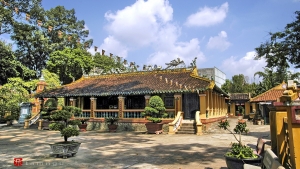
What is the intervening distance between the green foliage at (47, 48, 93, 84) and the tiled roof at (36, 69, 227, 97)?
29.9 feet

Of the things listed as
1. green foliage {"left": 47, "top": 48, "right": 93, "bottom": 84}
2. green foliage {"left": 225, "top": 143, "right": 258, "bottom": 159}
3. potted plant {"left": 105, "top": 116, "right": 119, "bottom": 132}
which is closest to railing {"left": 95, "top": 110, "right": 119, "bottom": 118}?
potted plant {"left": 105, "top": 116, "right": 119, "bottom": 132}

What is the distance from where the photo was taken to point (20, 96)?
23156mm

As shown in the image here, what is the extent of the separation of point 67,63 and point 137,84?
54.2ft

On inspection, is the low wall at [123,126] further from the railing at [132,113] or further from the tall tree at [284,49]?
the tall tree at [284,49]

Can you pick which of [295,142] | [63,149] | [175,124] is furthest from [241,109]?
[295,142]

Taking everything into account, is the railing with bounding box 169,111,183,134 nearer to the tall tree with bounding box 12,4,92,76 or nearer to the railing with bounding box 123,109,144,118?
the railing with bounding box 123,109,144,118

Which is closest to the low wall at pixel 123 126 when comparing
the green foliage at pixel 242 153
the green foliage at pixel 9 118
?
the green foliage at pixel 9 118

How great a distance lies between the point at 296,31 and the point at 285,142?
10.7 metres

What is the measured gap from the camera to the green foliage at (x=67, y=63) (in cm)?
3156

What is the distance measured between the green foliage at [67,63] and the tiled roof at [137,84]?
912 centimetres

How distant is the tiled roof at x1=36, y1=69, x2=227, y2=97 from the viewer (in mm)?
16516

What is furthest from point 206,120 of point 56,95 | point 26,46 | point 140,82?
point 26,46

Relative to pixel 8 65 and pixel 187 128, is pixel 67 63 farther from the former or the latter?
pixel 187 128

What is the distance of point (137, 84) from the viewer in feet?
62.6
